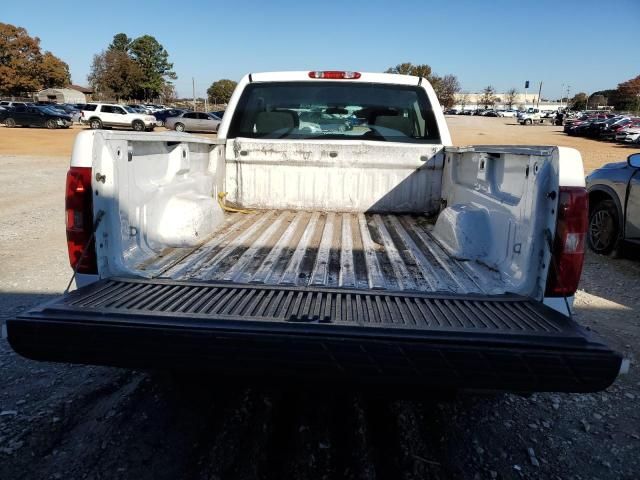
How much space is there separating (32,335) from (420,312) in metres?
1.62

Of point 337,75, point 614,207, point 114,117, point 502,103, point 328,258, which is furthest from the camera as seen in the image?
point 502,103

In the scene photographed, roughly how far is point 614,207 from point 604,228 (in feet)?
1.19

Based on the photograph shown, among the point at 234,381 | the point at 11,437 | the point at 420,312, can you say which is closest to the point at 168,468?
the point at 234,381

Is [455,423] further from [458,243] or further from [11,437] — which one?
[11,437]

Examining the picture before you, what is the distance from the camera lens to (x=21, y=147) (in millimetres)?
22141

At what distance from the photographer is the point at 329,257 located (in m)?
3.11

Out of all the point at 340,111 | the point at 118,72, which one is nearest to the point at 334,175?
the point at 340,111

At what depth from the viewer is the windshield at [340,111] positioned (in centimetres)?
454

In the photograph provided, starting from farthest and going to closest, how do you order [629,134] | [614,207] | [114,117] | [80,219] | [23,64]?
1. [23,64]
2. [114,117]
3. [629,134]
4. [614,207]
5. [80,219]

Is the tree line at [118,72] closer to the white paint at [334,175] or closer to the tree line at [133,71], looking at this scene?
the tree line at [133,71]

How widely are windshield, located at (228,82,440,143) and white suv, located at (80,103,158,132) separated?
104 ft

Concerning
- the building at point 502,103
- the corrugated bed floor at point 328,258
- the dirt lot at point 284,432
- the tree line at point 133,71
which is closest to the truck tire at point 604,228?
the dirt lot at point 284,432

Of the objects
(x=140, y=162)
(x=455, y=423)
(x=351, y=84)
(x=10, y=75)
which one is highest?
(x=10, y=75)

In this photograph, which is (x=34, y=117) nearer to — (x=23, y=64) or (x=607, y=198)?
(x=607, y=198)
